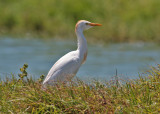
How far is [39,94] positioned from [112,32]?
14.9 m

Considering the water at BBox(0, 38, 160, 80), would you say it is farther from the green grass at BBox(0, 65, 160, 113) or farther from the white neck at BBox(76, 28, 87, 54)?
the green grass at BBox(0, 65, 160, 113)

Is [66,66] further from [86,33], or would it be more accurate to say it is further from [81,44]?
[86,33]

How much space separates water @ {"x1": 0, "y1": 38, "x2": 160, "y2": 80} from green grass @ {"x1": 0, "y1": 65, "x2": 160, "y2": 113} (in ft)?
35.0

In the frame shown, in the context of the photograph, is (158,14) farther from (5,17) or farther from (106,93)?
(106,93)

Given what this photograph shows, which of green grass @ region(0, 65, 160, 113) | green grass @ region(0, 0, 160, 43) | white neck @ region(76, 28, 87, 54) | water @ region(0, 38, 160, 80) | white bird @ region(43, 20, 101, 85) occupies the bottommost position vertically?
green grass @ region(0, 65, 160, 113)

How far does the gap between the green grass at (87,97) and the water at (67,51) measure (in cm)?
1066

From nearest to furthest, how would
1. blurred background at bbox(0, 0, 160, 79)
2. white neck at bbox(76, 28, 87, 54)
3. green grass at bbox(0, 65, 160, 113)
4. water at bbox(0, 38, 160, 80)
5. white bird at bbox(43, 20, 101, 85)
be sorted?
green grass at bbox(0, 65, 160, 113), white bird at bbox(43, 20, 101, 85), white neck at bbox(76, 28, 87, 54), water at bbox(0, 38, 160, 80), blurred background at bbox(0, 0, 160, 79)

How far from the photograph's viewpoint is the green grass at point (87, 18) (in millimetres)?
19281

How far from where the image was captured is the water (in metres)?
16.3

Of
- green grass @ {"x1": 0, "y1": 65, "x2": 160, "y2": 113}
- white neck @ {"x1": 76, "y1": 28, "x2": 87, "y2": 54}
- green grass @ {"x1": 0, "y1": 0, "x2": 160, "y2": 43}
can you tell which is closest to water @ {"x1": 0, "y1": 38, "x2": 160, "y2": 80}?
green grass @ {"x1": 0, "y1": 0, "x2": 160, "y2": 43}

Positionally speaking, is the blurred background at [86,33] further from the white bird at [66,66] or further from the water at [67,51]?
the white bird at [66,66]

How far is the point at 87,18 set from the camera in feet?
70.3

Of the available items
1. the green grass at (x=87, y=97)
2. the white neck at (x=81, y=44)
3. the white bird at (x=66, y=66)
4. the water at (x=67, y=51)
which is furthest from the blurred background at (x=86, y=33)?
the green grass at (x=87, y=97)

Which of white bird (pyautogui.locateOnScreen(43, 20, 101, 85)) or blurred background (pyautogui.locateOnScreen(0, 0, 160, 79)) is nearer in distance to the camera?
white bird (pyautogui.locateOnScreen(43, 20, 101, 85))
